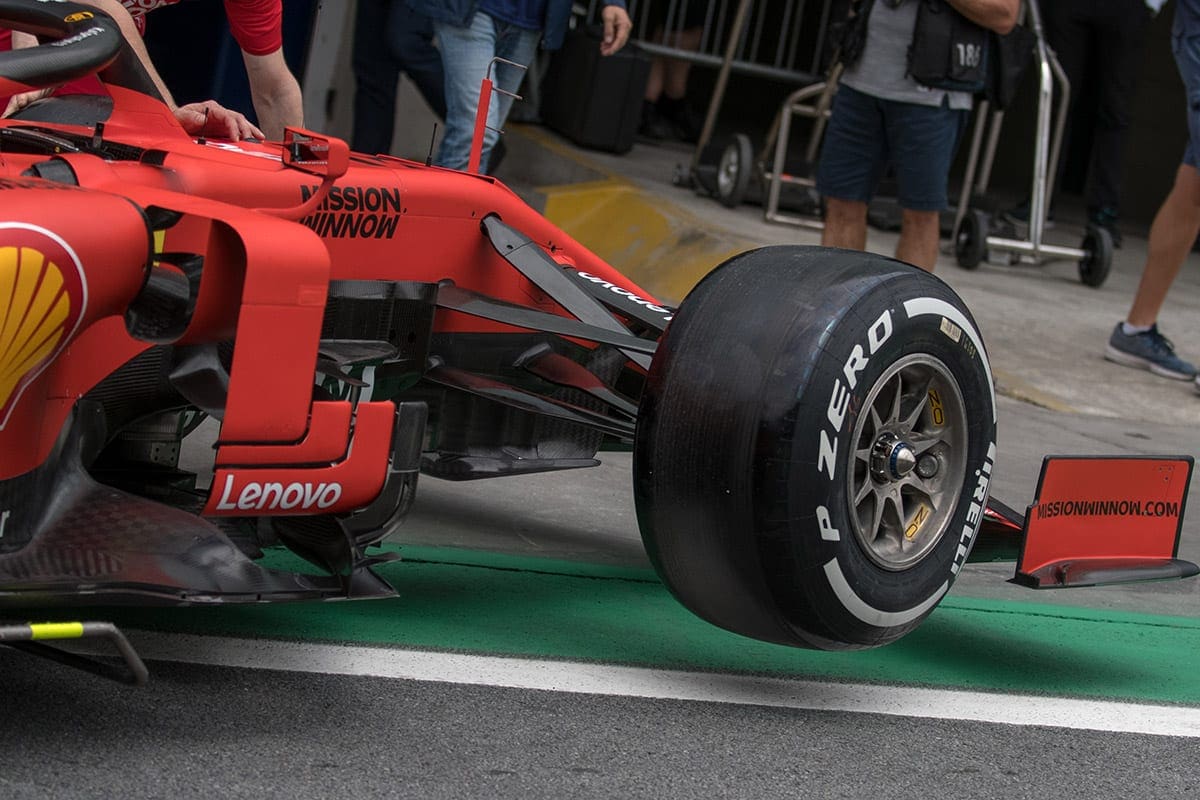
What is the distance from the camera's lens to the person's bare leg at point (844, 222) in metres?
6.36

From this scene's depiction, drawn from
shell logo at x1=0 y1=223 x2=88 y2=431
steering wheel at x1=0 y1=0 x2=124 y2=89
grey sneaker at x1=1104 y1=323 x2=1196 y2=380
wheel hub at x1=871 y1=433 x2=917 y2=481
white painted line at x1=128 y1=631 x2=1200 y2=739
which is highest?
→ steering wheel at x1=0 y1=0 x2=124 y2=89

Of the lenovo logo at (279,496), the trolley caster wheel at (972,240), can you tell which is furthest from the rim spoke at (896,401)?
the trolley caster wheel at (972,240)

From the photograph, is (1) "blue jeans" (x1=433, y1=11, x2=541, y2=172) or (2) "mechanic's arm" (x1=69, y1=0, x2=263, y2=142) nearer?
(2) "mechanic's arm" (x1=69, y1=0, x2=263, y2=142)

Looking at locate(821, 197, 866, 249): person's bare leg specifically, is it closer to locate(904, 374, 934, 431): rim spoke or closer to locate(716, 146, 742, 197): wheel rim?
locate(716, 146, 742, 197): wheel rim

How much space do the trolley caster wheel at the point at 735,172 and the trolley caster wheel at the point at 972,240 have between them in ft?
3.92

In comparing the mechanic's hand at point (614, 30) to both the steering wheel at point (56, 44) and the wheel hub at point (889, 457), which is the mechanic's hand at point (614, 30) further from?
the steering wheel at point (56, 44)

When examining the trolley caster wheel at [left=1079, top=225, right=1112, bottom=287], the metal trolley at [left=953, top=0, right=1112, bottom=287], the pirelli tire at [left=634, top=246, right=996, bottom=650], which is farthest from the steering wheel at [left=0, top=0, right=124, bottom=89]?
the trolley caster wheel at [left=1079, top=225, right=1112, bottom=287]

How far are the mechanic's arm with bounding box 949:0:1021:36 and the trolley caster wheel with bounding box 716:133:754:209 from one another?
329 centimetres

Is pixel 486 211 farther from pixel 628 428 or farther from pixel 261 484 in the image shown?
pixel 261 484

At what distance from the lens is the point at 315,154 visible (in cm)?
291

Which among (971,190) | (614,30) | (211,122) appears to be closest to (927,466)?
(211,122)

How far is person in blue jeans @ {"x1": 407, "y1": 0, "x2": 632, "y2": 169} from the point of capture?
6215mm

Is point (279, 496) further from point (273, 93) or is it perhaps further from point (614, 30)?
point (614, 30)

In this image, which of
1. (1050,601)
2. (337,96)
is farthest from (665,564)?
(337,96)
